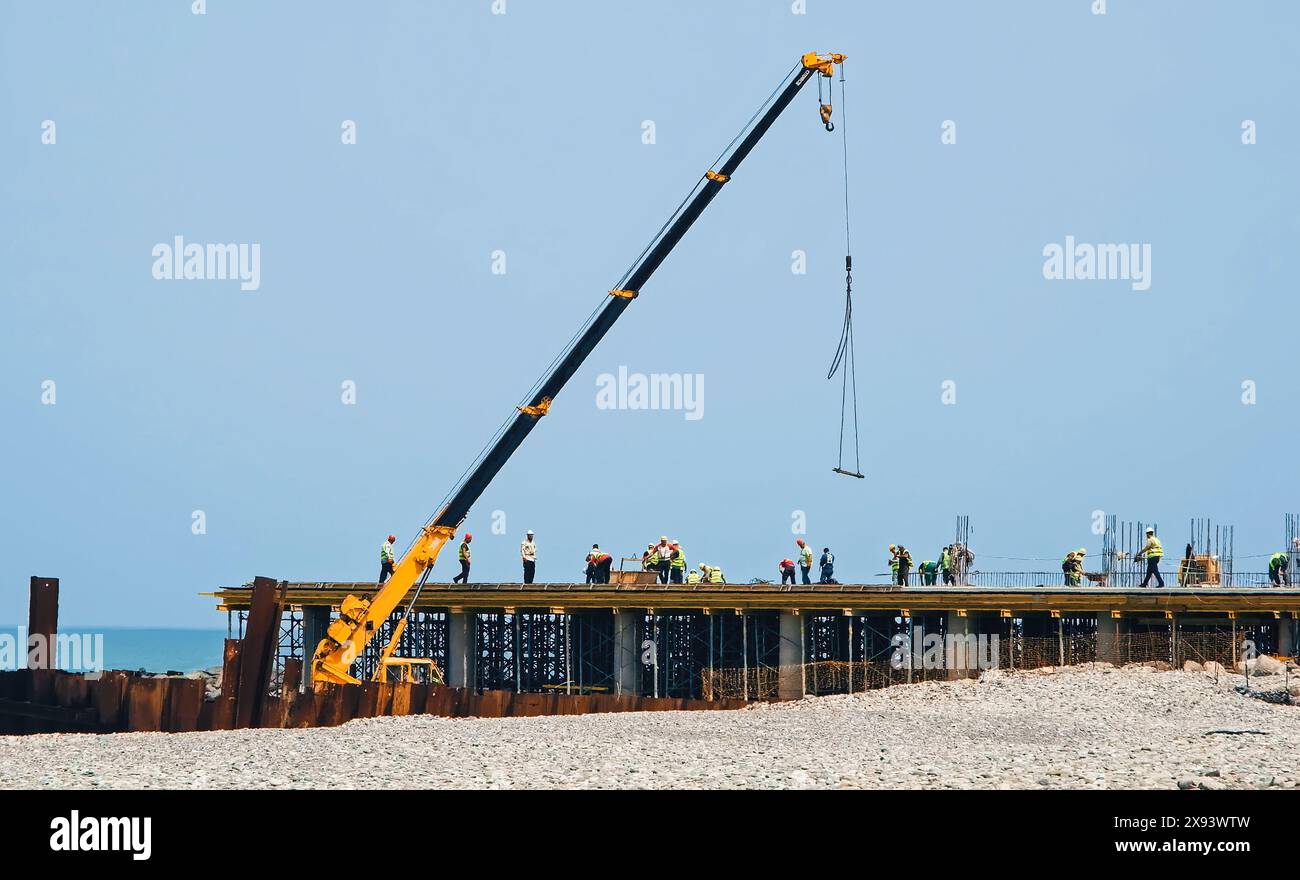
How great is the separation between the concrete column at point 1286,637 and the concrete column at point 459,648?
68.9ft

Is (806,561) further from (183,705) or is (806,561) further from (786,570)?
(183,705)

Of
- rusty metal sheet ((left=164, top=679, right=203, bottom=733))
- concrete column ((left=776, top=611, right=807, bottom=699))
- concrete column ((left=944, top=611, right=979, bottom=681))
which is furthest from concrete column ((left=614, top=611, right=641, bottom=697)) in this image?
rusty metal sheet ((left=164, top=679, right=203, bottom=733))

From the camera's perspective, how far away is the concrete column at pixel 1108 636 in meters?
40.7

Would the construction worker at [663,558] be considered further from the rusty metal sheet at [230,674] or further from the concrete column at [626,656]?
the rusty metal sheet at [230,674]

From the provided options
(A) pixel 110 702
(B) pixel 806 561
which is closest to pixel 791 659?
(B) pixel 806 561

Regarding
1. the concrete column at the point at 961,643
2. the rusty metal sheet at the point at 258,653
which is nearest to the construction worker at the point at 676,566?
the concrete column at the point at 961,643

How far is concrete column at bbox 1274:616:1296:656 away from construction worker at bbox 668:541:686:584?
50.9ft

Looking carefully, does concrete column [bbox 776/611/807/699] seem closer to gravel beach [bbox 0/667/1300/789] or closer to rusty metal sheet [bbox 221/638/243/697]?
gravel beach [bbox 0/667/1300/789]

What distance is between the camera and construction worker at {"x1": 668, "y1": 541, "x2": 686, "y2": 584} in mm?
45469

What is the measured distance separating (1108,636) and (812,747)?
52.7 ft

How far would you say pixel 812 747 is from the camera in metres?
27.3
